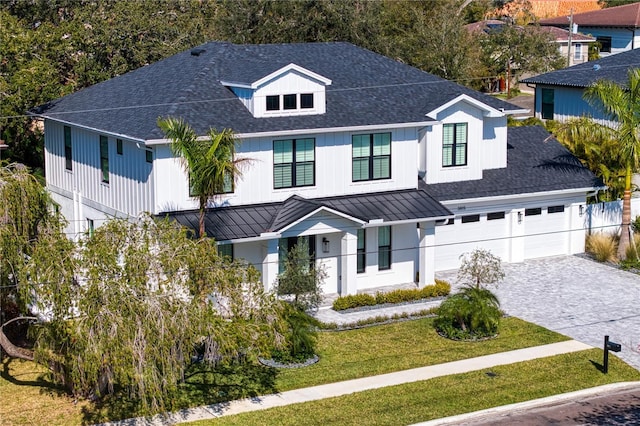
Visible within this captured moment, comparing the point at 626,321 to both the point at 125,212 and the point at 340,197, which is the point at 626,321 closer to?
the point at 340,197

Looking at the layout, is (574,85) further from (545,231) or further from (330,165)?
(330,165)

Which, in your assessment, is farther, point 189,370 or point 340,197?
point 340,197

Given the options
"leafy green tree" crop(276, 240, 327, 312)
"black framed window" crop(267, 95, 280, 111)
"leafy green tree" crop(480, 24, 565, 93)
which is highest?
"leafy green tree" crop(480, 24, 565, 93)

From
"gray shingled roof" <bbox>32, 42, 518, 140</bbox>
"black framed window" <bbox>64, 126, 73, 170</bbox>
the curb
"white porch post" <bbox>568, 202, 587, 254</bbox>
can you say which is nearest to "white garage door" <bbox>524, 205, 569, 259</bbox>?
"white porch post" <bbox>568, 202, 587, 254</bbox>

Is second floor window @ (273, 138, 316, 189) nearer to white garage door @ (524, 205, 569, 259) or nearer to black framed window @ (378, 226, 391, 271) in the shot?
black framed window @ (378, 226, 391, 271)

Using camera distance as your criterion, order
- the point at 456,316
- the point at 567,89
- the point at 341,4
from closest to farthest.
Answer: the point at 456,316 < the point at 567,89 < the point at 341,4

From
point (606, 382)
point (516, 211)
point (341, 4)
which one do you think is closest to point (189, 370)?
point (606, 382)
